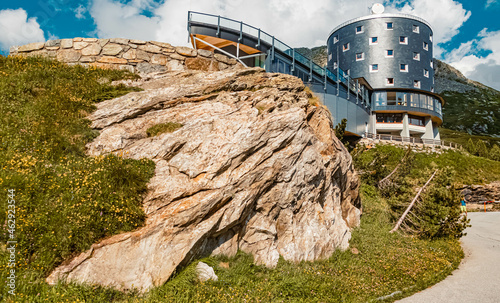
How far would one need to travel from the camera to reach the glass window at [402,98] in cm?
4634

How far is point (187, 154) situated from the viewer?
27.6 feet

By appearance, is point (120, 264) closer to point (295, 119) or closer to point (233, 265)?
point (233, 265)

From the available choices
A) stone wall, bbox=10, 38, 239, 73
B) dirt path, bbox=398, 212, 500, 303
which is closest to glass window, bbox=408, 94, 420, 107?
dirt path, bbox=398, 212, 500, 303

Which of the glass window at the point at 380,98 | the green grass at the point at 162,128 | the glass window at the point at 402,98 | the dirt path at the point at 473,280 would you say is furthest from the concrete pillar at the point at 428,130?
the green grass at the point at 162,128

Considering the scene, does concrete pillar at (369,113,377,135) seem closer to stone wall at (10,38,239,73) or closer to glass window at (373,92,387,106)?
glass window at (373,92,387,106)

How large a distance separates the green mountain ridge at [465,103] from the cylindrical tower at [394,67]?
6902 centimetres

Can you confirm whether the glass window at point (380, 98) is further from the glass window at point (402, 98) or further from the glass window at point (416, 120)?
the glass window at point (416, 120)

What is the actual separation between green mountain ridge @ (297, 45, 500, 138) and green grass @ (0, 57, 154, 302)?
11917 centimetres

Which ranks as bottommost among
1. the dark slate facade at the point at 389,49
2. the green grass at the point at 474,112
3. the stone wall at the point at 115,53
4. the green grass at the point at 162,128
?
the green grass at the point at 162,128

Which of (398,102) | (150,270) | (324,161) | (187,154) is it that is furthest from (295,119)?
(398,102)

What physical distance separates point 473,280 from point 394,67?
42.2m

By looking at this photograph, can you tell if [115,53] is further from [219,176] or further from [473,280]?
[473,280]

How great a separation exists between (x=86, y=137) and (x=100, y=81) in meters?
3.71

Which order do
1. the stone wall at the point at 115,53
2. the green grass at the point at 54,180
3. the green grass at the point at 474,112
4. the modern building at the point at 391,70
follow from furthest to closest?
the green grass at the point at 474,112 → the modern building at the point at 391,70 → the stone wall at the point at 115,53 → the green grass at the point at 54,180
